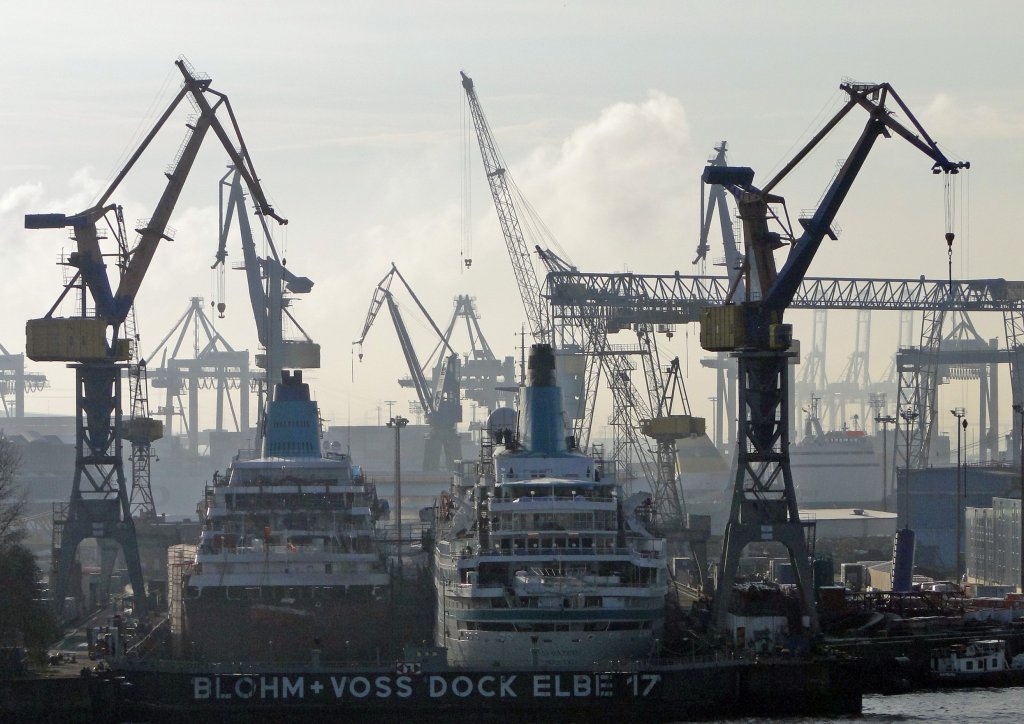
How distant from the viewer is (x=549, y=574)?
237 feet

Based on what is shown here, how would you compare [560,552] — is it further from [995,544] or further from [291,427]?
[995,544]

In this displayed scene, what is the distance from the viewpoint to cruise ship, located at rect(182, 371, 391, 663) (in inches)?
3049

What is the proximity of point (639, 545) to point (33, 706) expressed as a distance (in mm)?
23989

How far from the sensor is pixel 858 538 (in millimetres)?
162625

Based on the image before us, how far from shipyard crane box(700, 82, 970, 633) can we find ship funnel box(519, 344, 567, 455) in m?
7.67

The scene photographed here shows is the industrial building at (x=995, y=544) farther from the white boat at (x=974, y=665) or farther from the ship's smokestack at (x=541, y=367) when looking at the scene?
the ship's smokestack at (x=541, y=367)

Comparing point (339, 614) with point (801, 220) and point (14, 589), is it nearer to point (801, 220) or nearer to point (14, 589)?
point (14, 589)


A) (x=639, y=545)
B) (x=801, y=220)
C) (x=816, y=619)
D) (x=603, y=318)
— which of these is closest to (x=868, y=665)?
(x=816, y=619)

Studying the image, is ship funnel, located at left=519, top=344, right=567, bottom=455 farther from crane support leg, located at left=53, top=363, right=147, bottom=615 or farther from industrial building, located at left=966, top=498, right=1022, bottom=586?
industrial building, located at left=966, top=498, right=1022, bottom=586

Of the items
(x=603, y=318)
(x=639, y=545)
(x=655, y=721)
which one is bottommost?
(x=655, y=721)

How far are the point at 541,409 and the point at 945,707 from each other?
2303 centimetres

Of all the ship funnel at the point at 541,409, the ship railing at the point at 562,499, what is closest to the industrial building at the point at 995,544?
the ship funnel at the point at 541,409

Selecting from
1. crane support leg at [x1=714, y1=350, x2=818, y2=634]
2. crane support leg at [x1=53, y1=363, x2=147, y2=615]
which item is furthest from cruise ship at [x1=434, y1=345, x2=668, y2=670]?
crane support leg at [x1=53, y1=363, x2=147, y2=615]

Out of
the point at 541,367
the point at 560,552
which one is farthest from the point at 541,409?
the point at 560,552
